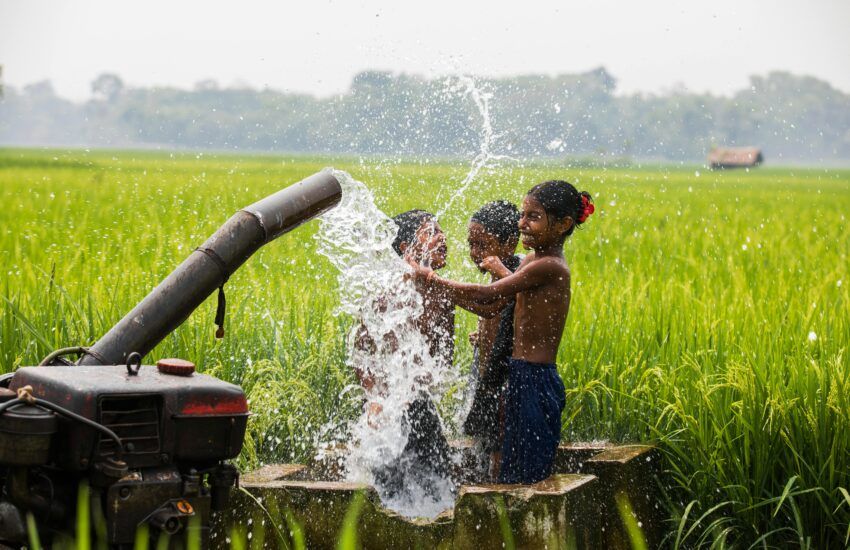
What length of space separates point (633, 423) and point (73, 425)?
2.62 meters

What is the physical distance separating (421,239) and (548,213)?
0.59 meters

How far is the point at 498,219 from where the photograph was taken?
14.5 ft

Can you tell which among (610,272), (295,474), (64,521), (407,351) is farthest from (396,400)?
(610,272)

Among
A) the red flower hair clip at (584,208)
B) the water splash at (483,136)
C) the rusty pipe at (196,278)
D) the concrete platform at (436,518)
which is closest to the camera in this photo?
the rusty pipe at (196,278)

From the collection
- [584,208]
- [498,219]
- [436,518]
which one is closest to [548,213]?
[584,208]

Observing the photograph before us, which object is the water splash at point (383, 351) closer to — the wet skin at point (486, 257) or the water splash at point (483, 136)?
the wet skin at point (486, 257)

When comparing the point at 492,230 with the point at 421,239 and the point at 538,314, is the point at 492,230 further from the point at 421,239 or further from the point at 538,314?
the point at 538,314

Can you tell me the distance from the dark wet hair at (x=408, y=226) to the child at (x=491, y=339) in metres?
0.22

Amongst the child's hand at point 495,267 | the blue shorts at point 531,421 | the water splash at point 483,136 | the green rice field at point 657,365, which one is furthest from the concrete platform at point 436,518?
the water splash at point 483,136

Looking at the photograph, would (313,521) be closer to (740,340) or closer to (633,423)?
(633,423)

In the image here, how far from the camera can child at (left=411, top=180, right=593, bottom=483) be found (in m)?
3.99

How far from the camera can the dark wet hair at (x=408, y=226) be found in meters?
4.53

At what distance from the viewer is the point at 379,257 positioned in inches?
171

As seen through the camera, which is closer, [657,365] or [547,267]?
[547,267]
